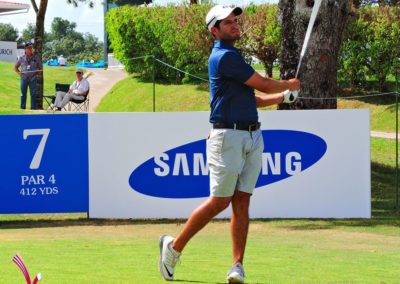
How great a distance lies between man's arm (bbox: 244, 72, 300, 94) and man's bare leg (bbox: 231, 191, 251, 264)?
0.81 m

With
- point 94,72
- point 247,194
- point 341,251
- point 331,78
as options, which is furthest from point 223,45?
point 94,72

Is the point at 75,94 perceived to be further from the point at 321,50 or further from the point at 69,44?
the point at 69,44

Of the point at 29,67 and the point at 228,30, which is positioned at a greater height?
the point at 228,30

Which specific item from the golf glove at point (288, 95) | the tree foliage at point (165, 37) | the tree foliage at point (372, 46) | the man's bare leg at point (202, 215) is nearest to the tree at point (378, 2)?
the tree foliage at point (372, 46)

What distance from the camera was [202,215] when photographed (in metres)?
5.44

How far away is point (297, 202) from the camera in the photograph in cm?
1039

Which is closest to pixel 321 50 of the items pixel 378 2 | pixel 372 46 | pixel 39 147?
pixel 39 147

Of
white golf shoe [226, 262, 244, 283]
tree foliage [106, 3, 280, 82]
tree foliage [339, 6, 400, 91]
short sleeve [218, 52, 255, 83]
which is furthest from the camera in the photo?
tree foliage [106, 3, 280, 82]

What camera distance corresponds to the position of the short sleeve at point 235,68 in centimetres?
527

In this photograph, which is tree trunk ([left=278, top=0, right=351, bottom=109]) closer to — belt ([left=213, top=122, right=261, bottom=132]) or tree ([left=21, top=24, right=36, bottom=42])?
belt ([left=213, top=122, right=261, bottom=132])

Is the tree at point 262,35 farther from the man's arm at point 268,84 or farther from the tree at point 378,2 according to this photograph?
the man's arm at point 268,84

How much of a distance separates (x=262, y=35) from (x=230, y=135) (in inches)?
739

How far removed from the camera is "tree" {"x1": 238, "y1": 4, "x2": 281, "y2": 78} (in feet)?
76.2

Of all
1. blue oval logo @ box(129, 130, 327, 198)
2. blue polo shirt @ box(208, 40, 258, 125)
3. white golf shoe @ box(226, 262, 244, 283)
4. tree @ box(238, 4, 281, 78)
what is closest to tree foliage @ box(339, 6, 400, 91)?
tree @ box(238, 4, 281, 78)
